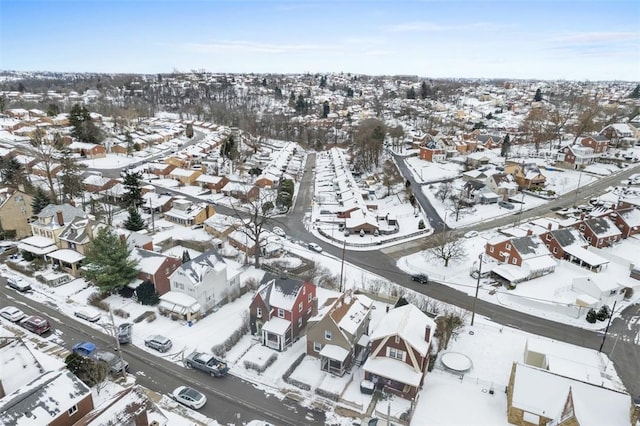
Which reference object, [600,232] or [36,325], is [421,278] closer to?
[600,232]

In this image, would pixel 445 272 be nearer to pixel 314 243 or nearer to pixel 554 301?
pixel 554 301

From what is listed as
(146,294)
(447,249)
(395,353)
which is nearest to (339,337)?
(395,353)

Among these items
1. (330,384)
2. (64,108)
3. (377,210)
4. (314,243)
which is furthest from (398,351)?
(64,108)

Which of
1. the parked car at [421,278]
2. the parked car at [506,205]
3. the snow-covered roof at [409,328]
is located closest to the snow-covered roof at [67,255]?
the snow-covered roof at [409,328]

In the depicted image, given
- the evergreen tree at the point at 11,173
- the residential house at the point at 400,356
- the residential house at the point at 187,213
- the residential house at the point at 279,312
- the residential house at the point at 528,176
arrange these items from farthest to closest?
1. the residential house at the point at 528,176
2. the evergreen tree at the point at 11,173
3. the residential house at the point at 187,213
4. the residential house at the point at 279,312
5. the residential house at the point at 400,356

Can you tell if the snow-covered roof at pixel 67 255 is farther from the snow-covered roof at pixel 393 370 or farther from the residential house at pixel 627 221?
the residential house at pixel 627 221
